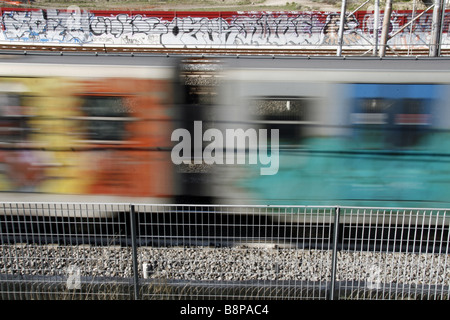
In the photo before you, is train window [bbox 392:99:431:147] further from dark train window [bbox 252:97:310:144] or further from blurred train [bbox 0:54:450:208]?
dark train window [bbox 252:97:310:144]

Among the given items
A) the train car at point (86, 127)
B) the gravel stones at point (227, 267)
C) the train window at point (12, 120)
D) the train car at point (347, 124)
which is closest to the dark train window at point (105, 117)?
the train car at point (86, 127)

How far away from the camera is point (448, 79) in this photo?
5969mm

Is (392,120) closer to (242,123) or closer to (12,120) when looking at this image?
(242,123)

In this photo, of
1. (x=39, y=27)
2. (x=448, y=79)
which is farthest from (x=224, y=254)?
(x=39, y=27)

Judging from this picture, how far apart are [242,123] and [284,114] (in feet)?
2.20

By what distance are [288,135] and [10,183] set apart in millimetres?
4615

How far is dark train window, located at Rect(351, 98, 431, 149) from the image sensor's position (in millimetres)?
6031

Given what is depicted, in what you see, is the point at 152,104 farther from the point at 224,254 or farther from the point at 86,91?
the point at 224,254

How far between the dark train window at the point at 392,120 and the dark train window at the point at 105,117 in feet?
11.9

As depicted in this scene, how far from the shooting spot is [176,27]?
3000 centimetres

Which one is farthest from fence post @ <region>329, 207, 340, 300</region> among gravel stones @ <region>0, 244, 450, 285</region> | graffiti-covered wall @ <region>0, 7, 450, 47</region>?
graffiti-covered wall @ <region>0, 7, 450, 47</region>

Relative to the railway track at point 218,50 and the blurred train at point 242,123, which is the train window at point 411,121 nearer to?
the blurred train at point 242,123

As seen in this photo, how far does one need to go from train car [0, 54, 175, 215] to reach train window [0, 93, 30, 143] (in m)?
0.01
